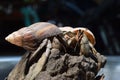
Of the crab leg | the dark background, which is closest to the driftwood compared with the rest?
the crab leg

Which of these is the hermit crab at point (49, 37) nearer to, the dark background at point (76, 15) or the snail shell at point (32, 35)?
the snail shell at point (32, 35)

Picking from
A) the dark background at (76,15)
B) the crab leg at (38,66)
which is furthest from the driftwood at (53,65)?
the dark background at (76,15)

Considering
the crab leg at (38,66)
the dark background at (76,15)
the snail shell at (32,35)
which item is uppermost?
the dark background at (76,15)

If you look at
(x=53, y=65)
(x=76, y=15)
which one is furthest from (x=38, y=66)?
(x=76, y=15)

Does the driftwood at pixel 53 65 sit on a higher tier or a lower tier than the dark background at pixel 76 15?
lower

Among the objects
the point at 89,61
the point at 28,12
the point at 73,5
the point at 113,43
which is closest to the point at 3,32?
the point at 28,12

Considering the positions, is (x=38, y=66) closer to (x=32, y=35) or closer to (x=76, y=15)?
(x=32, y=35)
